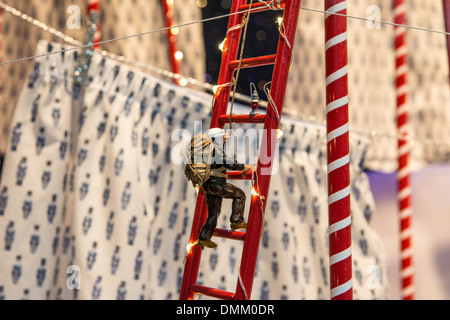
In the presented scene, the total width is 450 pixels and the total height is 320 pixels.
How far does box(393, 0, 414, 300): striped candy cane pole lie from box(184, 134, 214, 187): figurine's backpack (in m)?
1.62

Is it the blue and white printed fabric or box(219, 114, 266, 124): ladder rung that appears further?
the blue and white printed fabric

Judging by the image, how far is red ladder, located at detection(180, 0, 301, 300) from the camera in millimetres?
1040

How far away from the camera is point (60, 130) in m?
1.67

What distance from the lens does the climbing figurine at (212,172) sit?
38.0 inches

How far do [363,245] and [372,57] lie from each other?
1199mm

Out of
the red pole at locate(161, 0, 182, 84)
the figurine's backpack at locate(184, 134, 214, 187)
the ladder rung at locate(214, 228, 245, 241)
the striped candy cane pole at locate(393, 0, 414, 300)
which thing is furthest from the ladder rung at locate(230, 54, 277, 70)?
the striped candy cane pole at locate(393, 0, 414, 300)

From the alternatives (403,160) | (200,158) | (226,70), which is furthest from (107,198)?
(403,160)

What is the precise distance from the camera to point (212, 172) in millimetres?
998

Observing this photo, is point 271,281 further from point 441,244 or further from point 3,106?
point 3,106

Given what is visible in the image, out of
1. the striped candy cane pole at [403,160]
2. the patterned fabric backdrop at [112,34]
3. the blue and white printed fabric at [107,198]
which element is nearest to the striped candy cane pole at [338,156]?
the blue and white printed fabric at [107,198]

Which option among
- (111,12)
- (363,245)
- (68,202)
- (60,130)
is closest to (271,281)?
(363,245)

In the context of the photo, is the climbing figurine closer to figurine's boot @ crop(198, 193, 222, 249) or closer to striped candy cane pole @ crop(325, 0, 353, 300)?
figurine's boot @ crop(198, 193, 222, 249)

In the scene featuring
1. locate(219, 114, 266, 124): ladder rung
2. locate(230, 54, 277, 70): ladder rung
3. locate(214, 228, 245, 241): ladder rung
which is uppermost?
locate(230, 54, 277, 70): ladder rung

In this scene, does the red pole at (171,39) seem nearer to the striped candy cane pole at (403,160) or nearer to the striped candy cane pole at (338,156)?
the striped candy cane pole at (403,160)
